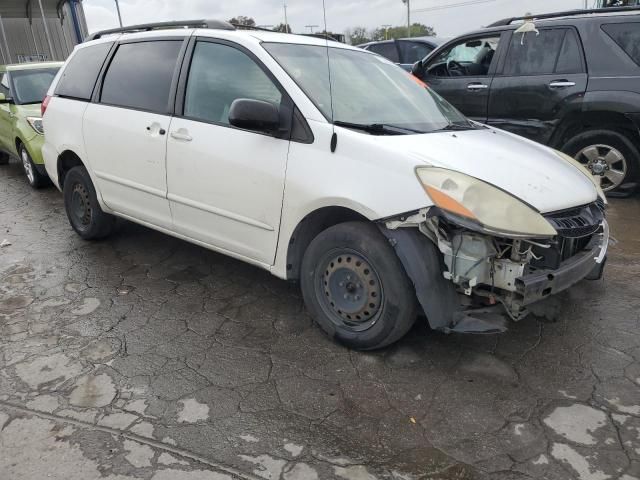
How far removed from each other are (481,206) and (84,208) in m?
3.77

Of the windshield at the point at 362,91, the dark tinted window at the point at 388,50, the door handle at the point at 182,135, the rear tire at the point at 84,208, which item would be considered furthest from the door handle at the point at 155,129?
the dark tinted window at the point at 388,50

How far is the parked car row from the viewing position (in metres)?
5.41

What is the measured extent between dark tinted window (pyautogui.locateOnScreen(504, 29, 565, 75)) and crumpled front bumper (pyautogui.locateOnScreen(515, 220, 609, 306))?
3.49m

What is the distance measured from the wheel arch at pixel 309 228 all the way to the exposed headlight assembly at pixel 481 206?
50cm

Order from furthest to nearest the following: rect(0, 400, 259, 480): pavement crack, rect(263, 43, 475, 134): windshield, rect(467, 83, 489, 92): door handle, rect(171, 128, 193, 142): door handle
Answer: rect(467, 83, 489, 92): door handle → rect(171, 128, 193, 142): door handle → rect(263, 43, 475, 134): windshield → rect(0, 400, 259, 480): pavement crack

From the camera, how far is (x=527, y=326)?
3.32 meters

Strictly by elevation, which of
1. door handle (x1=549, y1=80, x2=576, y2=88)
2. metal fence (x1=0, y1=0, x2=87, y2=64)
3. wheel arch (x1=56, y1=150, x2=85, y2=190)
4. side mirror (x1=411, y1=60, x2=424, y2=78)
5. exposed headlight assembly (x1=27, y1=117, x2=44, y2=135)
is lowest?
wheel arch (x1=56, y1=150, x2=85, y2=190)

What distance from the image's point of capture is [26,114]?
706 cm

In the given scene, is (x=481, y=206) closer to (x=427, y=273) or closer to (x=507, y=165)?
(x=427, y=273)

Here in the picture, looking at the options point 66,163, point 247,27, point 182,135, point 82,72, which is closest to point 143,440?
point 182,135

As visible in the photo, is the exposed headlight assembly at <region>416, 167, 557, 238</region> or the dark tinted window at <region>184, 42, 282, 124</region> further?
the dark tinted window at <region>184, 42, 282, 124</region>

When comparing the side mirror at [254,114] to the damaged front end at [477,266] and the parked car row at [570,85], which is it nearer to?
the damaged front end at [477,266]

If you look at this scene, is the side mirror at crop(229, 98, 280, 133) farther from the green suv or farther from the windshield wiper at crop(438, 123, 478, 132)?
the green suv

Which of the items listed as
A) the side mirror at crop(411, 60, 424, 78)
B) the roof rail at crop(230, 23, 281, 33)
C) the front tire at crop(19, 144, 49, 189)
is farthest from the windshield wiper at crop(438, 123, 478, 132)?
the front tire at crop(19, 144, 49, 189)
